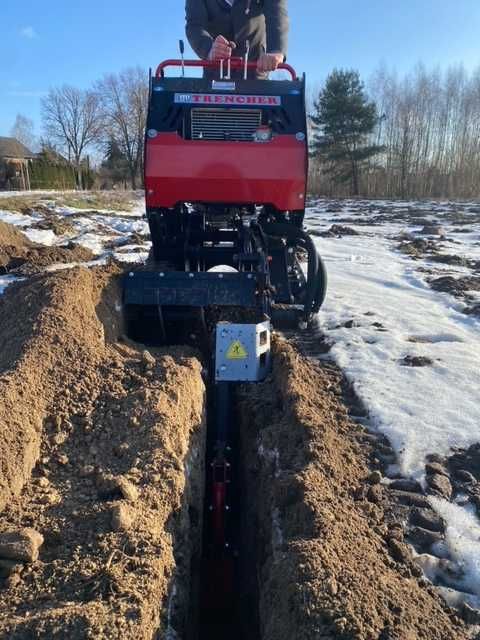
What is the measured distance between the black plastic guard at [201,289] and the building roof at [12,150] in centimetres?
4486

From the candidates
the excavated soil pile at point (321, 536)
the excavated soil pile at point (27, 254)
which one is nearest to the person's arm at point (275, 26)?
the excavated soil pile at point (321, 536)

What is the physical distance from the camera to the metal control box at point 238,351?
4012 mm

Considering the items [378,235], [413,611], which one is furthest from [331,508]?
[378,235]

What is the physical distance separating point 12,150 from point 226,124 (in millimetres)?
47272

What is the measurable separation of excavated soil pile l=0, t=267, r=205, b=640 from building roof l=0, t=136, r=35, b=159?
45.4m

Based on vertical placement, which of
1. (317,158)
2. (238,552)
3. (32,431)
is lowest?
(238,552)

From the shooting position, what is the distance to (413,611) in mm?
2195

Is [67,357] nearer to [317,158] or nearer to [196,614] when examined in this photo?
[196,614]

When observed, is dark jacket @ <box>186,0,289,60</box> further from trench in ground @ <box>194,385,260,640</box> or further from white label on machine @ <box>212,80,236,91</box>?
trench in ground @ <box>194,385,260,640</box>

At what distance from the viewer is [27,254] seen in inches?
332

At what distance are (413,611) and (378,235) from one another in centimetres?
1396

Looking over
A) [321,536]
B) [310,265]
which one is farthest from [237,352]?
[321,536]

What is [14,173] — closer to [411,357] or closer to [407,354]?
[407,354]

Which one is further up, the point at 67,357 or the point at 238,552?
the point at 67,357
